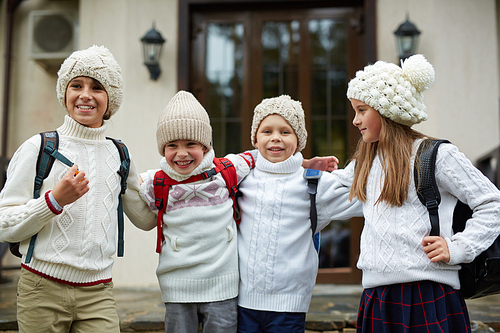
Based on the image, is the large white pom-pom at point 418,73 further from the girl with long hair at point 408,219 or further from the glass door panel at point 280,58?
the glass door panel at point 280,58

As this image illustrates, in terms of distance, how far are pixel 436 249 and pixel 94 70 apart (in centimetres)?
163

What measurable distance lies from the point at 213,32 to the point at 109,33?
3.52ft

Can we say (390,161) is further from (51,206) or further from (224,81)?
(224,81)

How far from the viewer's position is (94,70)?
6.47 ft

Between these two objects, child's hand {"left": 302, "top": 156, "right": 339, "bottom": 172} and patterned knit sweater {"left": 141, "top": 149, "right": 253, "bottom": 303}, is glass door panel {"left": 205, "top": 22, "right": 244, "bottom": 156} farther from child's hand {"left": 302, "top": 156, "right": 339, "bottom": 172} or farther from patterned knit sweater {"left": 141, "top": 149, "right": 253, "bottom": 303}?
patterned knit sweater {"left": 141, "top": 149, "right": 253, "bottom": 303}

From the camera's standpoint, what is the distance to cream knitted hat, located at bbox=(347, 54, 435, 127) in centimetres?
188

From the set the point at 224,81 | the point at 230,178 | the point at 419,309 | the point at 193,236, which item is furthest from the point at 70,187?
the point at 224,81

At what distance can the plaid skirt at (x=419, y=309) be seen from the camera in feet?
5.71

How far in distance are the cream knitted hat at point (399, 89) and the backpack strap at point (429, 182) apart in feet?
0.57

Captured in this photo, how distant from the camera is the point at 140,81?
4.54m

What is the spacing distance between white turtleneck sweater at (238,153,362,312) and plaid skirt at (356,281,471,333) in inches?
16.3

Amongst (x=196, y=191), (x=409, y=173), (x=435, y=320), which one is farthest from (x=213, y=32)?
(x=435, y=320)

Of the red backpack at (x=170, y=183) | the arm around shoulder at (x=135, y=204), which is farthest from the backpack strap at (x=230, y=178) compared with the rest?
the arm around shoulder at (x=135, y=204)

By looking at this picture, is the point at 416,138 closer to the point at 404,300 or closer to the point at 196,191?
the point at 404,300
